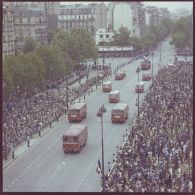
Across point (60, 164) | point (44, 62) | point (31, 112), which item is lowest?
point (60, 164)

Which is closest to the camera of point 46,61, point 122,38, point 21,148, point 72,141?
point 72,141

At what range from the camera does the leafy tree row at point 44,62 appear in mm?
52062

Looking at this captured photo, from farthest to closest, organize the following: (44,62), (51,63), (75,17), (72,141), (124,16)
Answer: (124,16), (75,17), (51,63), (44,62), (72,141)

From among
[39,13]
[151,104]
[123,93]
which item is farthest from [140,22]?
[151,104]

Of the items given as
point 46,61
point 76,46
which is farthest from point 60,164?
point 76,46

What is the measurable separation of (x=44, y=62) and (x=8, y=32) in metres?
17.8

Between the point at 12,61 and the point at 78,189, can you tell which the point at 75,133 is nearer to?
the point at 78,189

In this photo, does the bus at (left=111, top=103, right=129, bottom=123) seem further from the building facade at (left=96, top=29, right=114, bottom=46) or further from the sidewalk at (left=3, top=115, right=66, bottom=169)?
the building facade at (left=96, top=29, right=114, bottom=46)

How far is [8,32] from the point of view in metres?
77.8

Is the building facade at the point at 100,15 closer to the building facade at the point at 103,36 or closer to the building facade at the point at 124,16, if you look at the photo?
the building facade at the point at 124,16

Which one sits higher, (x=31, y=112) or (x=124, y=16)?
(x=124, y=16)

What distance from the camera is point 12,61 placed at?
2074 inches

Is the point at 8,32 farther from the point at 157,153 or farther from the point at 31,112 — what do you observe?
the point at 157,153

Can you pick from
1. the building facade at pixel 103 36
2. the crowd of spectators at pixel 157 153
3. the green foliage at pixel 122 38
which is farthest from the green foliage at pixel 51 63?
the building facade at pixel 103 36
